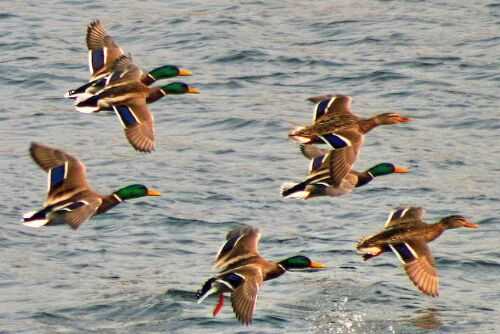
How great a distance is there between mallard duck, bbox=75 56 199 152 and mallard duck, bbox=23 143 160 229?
580 mm

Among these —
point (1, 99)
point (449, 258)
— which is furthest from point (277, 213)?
point (1, 99)

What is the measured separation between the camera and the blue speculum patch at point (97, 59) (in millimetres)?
19359

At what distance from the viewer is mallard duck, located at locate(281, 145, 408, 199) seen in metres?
17.7

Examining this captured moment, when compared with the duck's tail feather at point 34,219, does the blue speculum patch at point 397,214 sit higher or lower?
lower

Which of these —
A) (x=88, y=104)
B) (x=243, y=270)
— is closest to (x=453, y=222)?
(x=243, y=270)

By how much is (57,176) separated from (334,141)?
119 inches

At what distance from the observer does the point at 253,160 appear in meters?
23.5

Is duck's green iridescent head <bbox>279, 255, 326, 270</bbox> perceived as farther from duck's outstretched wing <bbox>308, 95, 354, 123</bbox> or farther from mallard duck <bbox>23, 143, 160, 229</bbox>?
duck's outstretched wing <bbox>308, 95, 354, 123</bbox>

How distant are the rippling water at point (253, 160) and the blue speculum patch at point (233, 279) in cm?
170

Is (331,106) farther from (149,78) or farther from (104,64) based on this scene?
(104,64)

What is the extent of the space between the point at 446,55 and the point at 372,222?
741 cm

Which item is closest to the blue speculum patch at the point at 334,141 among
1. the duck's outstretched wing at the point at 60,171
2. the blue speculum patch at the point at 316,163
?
the blue speculum patch at the point at 316,163

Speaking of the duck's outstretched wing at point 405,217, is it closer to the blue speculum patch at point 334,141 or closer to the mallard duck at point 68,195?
the blue speculum patch at point 334,141

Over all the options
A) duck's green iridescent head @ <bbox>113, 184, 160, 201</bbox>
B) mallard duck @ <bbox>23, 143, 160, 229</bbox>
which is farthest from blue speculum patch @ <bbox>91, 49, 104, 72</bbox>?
duck's green iridescent head @ <bbox>113, 184, 160, 201</bbox>
